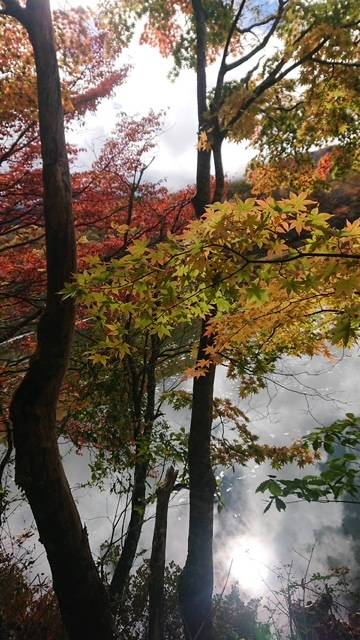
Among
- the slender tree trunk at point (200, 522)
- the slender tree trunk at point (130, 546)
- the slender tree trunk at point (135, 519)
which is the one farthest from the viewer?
the slender tree trunk at point (130, 546)

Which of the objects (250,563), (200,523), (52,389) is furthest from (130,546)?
(250,563)

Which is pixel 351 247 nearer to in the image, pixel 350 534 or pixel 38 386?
pixel 38 386

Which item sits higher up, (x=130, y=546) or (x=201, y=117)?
(x=201, y=117)

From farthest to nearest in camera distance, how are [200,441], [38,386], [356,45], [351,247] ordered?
[200,441] < [356,45] < [38,386] < [351,247]

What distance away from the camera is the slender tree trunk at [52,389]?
284 centimetres

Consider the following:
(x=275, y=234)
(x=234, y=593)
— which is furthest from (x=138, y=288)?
(x=234, y=593)

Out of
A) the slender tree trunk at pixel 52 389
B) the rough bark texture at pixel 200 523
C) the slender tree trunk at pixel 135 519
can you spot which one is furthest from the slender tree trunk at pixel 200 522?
the slender tree trunk at pixel 52 389

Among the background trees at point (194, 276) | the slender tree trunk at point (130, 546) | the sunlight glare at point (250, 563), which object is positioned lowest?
the sunlight glare at point (250, 563)

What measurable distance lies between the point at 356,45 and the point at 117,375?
6.05m

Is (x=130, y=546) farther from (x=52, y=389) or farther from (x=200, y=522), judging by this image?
(x=52, y=389)

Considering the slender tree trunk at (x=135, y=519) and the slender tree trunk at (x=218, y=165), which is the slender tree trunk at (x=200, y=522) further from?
the slender tree trunk at (x=135, y=519)

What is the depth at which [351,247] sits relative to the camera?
205cm

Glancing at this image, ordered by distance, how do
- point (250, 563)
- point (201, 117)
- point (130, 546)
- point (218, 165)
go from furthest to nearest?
point (250, 563), point (130, 546), point (201, 117), point (218, 165)

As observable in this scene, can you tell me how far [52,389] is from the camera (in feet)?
10.1
